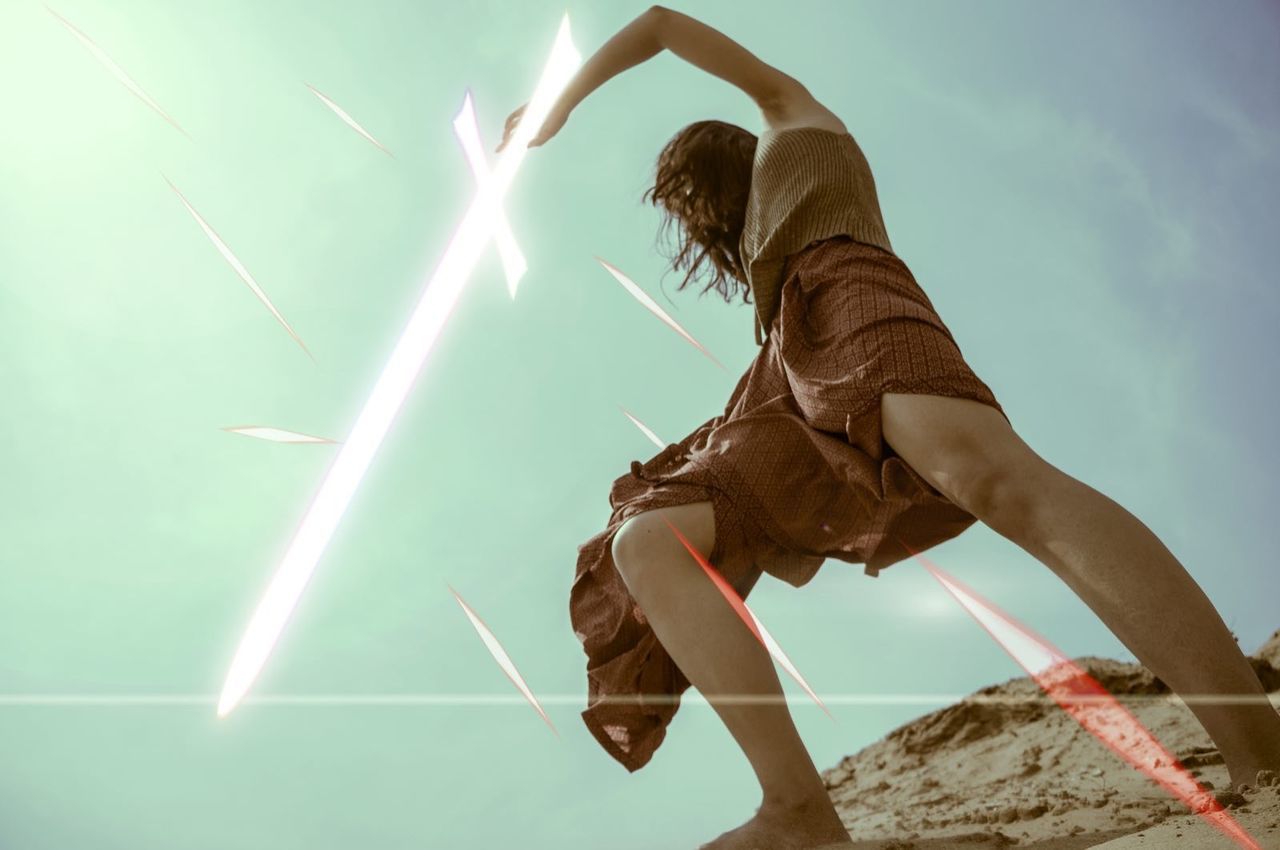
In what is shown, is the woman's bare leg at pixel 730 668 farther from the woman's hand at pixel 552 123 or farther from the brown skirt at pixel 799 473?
the woman's hand at pixel 552 123

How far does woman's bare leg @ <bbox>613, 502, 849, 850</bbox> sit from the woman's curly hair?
0.65 metres

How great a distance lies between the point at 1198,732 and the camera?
A: 2.54 metres

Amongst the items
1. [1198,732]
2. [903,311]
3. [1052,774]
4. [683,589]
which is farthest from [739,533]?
[1198,732]

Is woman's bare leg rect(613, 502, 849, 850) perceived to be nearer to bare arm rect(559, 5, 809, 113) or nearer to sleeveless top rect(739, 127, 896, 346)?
sleeveless top rect(739, 127, 896, 346)

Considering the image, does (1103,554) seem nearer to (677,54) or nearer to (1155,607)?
(1155,607)

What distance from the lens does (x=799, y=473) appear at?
5.34ft

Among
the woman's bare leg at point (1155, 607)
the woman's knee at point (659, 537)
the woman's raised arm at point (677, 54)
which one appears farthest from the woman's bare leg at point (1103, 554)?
the woman's raised arm at point (677, 54)

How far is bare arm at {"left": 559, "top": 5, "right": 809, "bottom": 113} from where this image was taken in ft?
5.64

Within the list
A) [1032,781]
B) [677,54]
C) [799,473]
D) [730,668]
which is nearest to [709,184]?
[677,54]

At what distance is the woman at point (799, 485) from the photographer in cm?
114

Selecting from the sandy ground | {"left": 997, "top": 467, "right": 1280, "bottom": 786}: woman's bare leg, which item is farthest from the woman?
the sandy ground

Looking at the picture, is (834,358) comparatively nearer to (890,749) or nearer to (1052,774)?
(1052,774)

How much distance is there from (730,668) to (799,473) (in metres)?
0.37

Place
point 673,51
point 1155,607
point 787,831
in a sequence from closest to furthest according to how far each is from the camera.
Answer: point 1155,607, point 787,831, point 673,51
